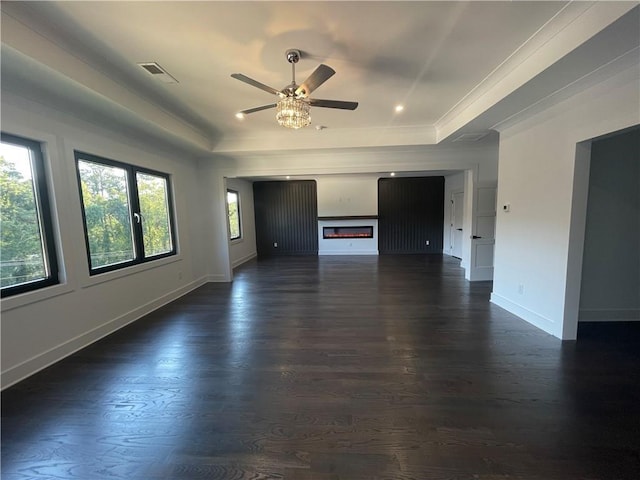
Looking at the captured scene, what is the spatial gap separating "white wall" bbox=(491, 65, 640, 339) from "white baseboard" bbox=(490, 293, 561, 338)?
11mm

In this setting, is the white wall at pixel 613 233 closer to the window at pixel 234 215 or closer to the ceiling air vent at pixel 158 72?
the ceiling air vent at pixel 158 72

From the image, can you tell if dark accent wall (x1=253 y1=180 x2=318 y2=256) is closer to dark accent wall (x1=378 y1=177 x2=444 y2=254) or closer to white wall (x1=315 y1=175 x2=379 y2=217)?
white wall (x1=315 y1=175 x2=379 y2=217)

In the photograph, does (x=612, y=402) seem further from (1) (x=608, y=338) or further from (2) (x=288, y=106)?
(2) (x=288, y=106)

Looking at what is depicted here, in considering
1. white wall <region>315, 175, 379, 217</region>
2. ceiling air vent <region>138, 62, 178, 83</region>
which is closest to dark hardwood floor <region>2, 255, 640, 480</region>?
ceiling air vent <region>138, 62, 178, 83</region>

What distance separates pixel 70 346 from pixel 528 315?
17.0ft

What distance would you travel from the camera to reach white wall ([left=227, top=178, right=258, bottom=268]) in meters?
7.16

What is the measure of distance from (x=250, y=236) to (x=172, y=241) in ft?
12.4

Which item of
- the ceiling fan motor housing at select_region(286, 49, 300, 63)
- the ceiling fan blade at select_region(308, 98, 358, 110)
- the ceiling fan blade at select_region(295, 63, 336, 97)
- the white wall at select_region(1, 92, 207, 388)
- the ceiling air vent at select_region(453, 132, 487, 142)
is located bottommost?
the white wall at select_region(1, 92, 207, 388)

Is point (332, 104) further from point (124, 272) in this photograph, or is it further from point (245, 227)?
point (245, 227)

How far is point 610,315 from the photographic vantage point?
3131 millimetres

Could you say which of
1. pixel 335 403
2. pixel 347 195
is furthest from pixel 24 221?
pixel 347 195

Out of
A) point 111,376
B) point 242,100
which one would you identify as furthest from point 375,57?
point 111,376

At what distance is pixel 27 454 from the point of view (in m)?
1.56

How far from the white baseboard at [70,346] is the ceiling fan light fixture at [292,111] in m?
3.10
